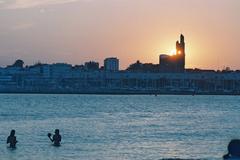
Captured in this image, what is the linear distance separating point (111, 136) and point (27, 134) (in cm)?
513

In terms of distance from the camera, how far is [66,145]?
1608 inches

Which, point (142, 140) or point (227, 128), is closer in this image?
point (142, 140)

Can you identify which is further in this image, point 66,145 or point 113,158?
point 66,145

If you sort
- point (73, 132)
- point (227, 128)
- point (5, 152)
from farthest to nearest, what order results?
point (227, 128)
point (73, 132)
point (5, 152)

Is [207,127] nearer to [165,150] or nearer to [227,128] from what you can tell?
[227,128]

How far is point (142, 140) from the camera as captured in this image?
145ft

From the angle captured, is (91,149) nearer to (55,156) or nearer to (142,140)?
(55,156)

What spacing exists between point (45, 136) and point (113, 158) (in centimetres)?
1339

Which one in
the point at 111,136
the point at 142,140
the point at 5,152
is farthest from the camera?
the point at 111,136

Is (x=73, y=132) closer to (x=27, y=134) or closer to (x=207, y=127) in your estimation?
(x=27, y=134)

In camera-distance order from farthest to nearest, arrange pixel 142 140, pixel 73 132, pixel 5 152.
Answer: pixel 73 132, pixel 142 140, pixel 5 152

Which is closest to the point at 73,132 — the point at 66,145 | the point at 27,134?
the point at 27,134

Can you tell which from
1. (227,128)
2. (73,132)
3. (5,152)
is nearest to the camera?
(5,152)

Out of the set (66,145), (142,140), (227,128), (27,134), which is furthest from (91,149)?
(227,128)
